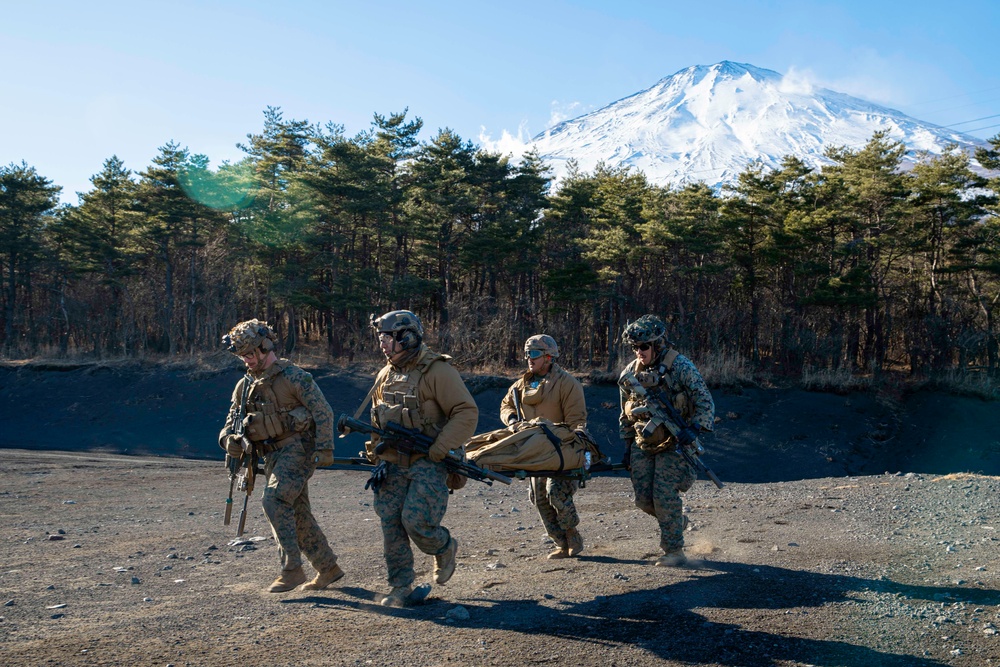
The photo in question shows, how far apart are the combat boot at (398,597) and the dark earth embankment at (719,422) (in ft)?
56.6

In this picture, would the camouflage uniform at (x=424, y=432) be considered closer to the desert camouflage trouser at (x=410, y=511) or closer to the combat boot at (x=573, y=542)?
the desert camouflage trouser at (x=410, y=511)

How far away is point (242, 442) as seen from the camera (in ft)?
21.6

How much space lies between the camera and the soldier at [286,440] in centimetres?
642

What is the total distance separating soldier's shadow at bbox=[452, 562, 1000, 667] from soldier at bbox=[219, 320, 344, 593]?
1.50 meters

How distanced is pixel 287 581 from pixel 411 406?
1.79m

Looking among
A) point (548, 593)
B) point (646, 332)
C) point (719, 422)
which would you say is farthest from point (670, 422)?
point (719, 422)

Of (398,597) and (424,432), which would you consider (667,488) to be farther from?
(398,597)

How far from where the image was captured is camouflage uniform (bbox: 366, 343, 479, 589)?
19.6 feet

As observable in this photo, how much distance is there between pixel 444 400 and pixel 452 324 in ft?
89.9

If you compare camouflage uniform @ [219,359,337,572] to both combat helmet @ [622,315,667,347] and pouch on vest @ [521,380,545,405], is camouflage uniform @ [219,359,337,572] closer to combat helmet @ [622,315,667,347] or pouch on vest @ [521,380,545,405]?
pouch on vest @ [521,380,545,405]

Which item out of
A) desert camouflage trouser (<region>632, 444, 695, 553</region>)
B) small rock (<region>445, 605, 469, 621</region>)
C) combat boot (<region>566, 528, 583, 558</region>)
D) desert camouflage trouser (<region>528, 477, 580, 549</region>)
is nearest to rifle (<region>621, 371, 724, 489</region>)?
desert camouflage trouser (<region>632, 444, 695, 553</region>)

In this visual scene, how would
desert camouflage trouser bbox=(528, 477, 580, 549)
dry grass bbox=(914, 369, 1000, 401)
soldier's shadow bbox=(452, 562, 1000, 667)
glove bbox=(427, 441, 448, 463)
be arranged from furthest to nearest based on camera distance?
1. dry grass bbox=(914, 369, 1000, 401)
2. desert camouflage trouser bbox=(528, 477, 580, 549)
3. glove bbox=(427, 441, 448, 463)
4. soldier's shadow bbox=(452, 562, 1000, 667)

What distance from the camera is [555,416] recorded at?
7.61 m

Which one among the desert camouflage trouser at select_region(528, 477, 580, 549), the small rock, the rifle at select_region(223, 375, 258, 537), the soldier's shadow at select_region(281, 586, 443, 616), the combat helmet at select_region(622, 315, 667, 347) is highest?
the combat helmet at select_region(622, 315, 667, 347)
